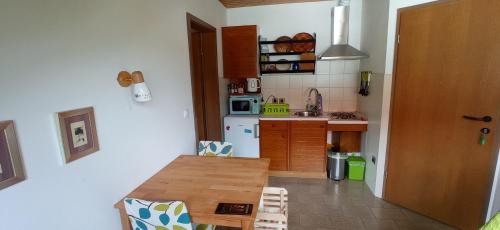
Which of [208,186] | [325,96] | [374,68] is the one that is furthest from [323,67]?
[208,186]

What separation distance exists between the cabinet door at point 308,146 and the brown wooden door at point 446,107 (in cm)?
84

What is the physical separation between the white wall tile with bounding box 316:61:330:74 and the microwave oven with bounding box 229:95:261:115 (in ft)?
3.32

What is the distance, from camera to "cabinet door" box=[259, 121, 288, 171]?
3.17 meters

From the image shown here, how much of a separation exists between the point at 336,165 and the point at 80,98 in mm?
2911

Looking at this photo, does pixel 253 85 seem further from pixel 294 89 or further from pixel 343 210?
pixel 343 210

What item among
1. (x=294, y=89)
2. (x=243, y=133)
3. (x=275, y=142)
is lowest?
(x=275, y=142)

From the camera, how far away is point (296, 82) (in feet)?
A: 11.8

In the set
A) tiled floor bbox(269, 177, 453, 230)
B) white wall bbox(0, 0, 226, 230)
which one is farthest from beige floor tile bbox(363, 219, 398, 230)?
white wall bbox(0, 0, 226, 230)

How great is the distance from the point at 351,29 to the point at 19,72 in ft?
11.6

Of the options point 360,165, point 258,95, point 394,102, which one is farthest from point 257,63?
point 360,165

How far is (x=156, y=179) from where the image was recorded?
1.62 meters

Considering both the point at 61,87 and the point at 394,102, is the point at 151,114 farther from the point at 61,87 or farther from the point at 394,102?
the point at 394,102

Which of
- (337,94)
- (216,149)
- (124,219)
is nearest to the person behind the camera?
(124,219)

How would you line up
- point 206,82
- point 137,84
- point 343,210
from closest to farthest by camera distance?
point 137,84, point 343,210, point 206,82
